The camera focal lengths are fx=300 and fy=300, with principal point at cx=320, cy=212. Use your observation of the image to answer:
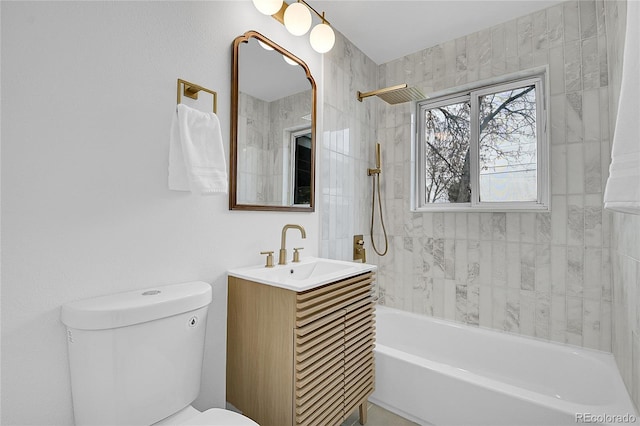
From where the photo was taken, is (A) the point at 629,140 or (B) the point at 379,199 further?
(B) the point at 379,199

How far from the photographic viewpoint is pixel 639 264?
3.79ft

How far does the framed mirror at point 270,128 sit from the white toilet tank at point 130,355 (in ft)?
2.02

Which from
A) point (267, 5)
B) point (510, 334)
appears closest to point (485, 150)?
point (510, 334)

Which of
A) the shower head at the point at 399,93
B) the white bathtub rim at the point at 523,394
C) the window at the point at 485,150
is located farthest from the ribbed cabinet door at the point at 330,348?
the shower head at the point at 399,93

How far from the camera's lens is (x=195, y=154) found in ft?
4.08

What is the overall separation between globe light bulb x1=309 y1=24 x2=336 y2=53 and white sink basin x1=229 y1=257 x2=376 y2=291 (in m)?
1.34

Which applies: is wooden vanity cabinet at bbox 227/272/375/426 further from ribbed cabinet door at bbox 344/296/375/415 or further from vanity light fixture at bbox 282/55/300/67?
vanity light fixture at bbox 282/55/300/67

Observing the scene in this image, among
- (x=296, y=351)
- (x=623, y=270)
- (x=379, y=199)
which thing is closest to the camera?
(x=296, y=351)

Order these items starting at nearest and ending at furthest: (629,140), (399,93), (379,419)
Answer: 1. (629,140)
2. (379,419)
3. (399,93)

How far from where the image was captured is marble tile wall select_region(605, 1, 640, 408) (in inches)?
48.5

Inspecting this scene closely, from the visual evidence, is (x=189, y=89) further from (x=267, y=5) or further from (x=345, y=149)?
(x=345, y=149)

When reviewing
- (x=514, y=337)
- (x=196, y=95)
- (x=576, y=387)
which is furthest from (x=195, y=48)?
(x=576, y=387)

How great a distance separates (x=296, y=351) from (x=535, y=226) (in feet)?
5.98

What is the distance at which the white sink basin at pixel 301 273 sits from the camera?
1.29 meters
